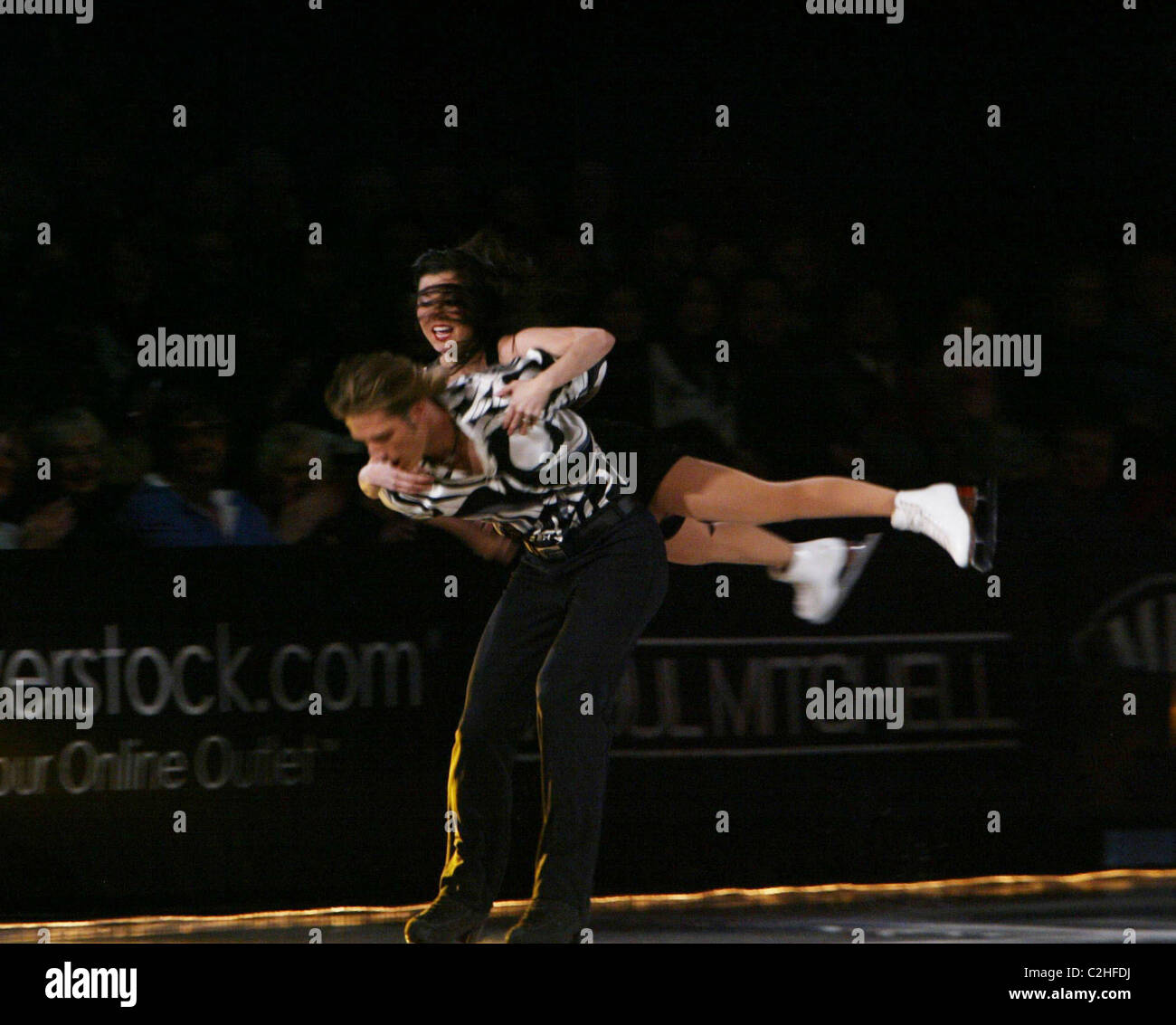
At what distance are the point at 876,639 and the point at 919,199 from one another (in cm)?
161

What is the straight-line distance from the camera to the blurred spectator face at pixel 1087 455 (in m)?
5.84

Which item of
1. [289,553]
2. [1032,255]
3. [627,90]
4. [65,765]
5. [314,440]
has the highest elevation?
[627,90]

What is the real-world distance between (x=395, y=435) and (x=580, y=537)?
598 mm

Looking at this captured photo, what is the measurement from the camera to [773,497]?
5.66m

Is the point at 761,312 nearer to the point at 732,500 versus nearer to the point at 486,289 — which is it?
the point at 732,500
